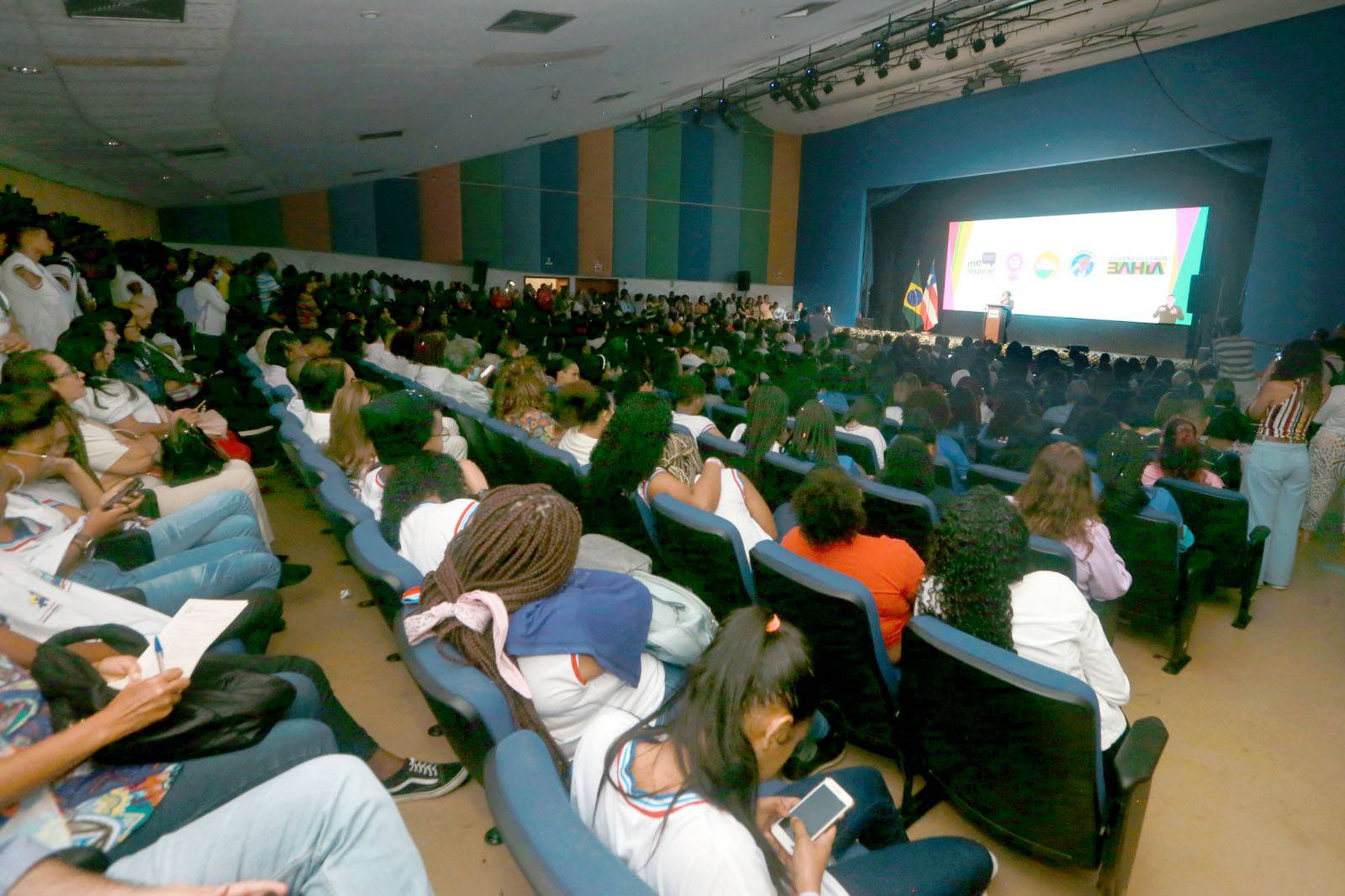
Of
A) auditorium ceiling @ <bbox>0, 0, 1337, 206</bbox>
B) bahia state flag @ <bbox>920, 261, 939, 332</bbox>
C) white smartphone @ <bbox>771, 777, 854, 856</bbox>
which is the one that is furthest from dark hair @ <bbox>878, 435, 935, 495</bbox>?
bahia state flag @ <bbox>920, 261, 939, 332</bbox>

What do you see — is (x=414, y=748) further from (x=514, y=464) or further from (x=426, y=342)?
(x=426, y=342)

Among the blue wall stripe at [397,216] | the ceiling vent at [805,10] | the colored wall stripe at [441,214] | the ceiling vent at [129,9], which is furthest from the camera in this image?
the colored wall stripe at [441,214]

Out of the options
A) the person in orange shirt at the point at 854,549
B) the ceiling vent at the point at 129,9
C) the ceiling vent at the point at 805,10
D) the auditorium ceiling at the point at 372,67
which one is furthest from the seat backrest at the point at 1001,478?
the ceiling vent at the point at 805,10

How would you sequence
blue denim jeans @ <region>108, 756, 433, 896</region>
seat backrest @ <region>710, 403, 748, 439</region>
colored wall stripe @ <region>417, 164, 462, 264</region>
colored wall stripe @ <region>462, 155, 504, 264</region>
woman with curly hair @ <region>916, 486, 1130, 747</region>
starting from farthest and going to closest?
colored wall stripe @ <region>462, 155, 504, 264</region> < colored wall stripe @ <region>417, 164, 462, 264</region> < seat backrest @ <region>710, 403, 748, 439</region> < woman with curly hair @ <region>916, 486, 1130, 747</region> < blue denim jeans @ <region>108, 756, 433, 896</region>

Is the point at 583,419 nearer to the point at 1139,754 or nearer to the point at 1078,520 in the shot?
the point at 1078,520

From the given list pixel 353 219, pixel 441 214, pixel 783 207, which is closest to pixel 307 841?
pixel 353 219

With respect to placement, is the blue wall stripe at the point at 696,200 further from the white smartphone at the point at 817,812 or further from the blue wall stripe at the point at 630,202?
the white smartphone at the point at 817,812

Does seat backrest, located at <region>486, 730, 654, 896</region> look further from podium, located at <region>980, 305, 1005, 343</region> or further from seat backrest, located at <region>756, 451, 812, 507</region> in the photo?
podium, located at <region>980, 305, 1005, 343</region>

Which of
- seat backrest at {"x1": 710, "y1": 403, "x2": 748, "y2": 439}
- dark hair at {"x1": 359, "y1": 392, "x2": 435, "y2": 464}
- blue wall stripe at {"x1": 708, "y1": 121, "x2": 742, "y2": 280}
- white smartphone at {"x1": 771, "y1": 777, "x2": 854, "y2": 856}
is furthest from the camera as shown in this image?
blue wall stripe at {"x1": 708, "y1": 121, "x2": 742, "y2": 280}

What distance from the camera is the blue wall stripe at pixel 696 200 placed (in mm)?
18203

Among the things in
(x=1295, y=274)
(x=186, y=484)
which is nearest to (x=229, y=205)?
(x=186, y=484)

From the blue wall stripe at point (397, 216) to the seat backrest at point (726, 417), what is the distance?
42.6 ft

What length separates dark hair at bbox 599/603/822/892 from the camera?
0.96 metres

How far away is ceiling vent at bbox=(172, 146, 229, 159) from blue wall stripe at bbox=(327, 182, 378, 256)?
776 cm
